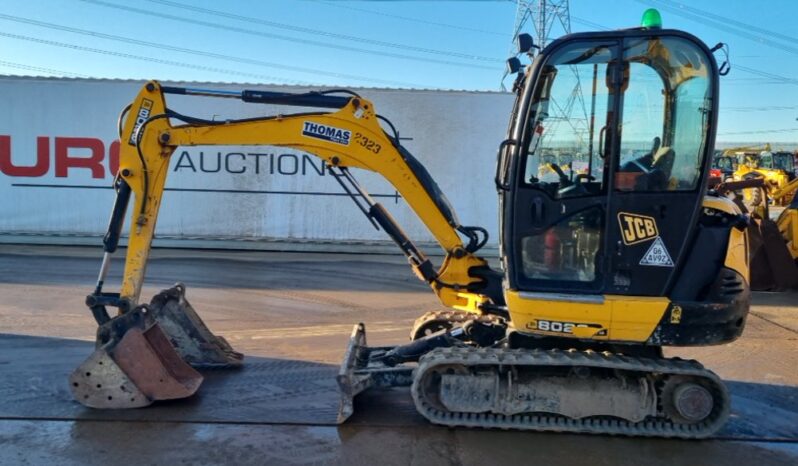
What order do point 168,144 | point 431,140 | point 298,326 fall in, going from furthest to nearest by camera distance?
1. point 431,140
2. point 298,326
3. point 168,144

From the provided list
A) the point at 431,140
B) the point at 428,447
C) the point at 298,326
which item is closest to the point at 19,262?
the point at 298,326

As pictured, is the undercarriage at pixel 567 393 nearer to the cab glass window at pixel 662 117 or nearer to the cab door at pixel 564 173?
the cab door at pixel 564 173

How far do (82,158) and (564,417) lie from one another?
37.8 feet

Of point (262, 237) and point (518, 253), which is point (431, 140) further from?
point (518, 253)

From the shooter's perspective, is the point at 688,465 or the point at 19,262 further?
the point at 19,262

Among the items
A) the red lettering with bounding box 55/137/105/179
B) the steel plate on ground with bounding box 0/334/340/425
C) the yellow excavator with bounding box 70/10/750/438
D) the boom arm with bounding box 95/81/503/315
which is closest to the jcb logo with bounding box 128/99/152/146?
the boom arm with bounding box 95/81/503/315

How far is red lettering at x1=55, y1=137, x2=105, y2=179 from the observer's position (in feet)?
41.1

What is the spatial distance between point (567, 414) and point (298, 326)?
3.82 m

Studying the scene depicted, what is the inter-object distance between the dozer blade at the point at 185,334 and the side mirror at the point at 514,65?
341 centimetres

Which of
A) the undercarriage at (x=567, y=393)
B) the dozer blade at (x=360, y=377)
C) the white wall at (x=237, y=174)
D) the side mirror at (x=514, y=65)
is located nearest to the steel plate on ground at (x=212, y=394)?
the dozer blade at (x=360, y=377)

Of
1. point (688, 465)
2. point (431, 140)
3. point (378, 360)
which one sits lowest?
point (688, 465)

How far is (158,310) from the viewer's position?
17.9 ft

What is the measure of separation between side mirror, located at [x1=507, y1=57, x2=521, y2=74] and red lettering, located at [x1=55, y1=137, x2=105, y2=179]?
1025 centimetres

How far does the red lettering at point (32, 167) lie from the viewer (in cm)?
1258
